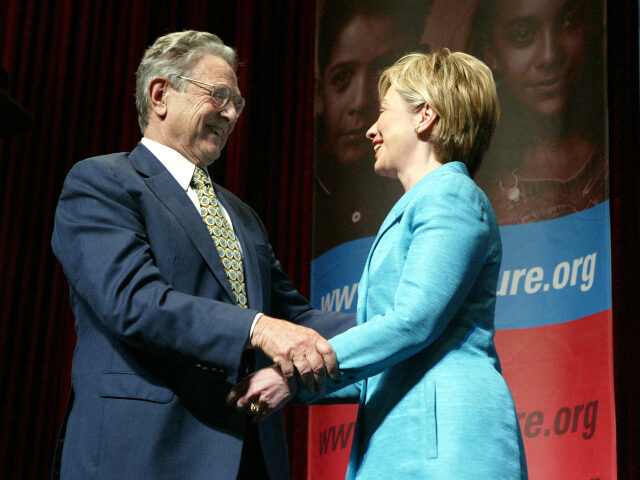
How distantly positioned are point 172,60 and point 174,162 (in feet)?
1.09

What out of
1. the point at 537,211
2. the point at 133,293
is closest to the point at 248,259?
the point at 133,293

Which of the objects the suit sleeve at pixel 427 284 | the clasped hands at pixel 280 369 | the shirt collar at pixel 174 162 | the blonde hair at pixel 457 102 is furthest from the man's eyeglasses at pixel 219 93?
the suit sleeve at pixel 427 284

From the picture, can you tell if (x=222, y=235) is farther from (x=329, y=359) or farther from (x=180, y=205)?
(x=329, y=359)

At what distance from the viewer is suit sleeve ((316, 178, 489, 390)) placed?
61.5 inches

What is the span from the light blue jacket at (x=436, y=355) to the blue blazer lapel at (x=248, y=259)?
41 cm

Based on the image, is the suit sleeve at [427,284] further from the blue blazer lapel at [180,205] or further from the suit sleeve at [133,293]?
the blue blazer lapel at [180,205]

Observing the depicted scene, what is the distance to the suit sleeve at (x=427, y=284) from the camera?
156 cm

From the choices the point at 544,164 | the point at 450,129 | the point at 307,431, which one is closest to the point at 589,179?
the point at 544,164

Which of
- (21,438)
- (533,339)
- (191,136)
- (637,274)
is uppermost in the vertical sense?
(191,136)

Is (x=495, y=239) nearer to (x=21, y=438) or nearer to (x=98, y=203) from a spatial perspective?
(x=98, y=203)

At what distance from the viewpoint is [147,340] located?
5.75 feet

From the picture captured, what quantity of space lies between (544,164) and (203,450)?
170 cm

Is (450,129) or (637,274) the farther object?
(637,274)

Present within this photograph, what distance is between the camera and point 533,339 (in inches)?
115
